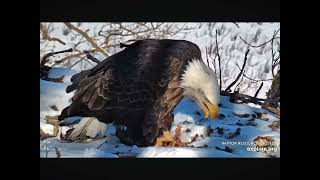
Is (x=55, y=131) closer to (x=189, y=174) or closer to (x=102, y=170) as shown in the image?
(x=102, y=170)

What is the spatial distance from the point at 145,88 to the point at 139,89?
0.06 metres

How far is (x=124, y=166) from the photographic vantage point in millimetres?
4652

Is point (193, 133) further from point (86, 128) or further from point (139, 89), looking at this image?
point (86, 128)

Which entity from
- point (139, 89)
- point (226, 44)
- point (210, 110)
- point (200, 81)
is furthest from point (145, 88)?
point (226, 44)

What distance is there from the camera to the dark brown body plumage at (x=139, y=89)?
4.61 m

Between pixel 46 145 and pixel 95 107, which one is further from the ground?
pixel 95 107

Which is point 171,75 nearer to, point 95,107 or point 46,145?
point 95,107

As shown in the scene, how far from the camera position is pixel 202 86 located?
4.67 meters

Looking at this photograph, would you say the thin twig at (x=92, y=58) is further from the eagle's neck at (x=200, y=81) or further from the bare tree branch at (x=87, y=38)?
the eagle's neck at (x=200, y=81)

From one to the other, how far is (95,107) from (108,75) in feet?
1.02

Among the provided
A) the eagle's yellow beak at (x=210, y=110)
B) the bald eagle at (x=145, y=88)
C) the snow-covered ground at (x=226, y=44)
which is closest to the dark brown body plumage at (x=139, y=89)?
the bald eagle at (x=145, y=88)

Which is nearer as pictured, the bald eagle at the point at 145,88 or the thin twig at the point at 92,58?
the bald eagle at the point at 145,88

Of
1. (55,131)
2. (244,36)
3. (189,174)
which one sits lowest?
(189,174)
